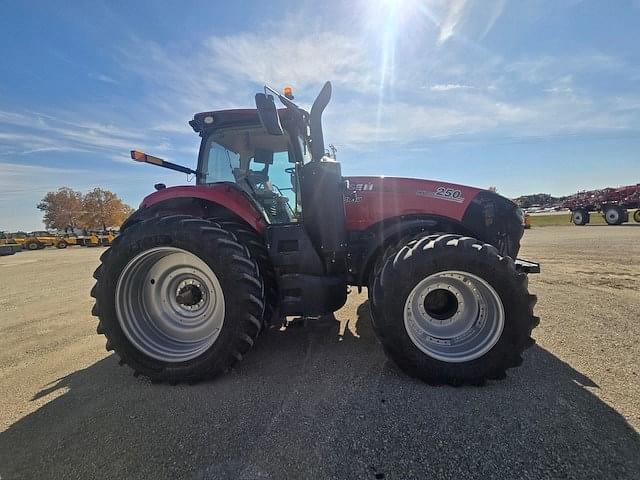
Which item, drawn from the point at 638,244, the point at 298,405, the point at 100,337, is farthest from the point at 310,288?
→ the point at 638,244

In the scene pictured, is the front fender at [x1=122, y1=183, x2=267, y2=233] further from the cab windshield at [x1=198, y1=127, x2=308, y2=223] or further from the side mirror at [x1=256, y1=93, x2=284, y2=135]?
the side mirror at [x1=256, y1=93, x2=284, y2=135]

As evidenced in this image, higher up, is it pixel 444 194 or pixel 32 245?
pixel 444 194

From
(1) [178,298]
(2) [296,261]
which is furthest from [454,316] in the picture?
(1) [178,298]

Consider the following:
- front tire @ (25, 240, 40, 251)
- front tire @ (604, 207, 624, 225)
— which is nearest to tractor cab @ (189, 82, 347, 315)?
front tire @ (604, 207, 624, 225)

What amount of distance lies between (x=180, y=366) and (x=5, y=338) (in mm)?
3000

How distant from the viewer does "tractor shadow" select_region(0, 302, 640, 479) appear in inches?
66.7

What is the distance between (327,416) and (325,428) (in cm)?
11

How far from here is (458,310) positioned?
2.65m

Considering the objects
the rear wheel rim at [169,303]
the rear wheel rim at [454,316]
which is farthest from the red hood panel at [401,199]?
the rear wheel rim at [169,303]

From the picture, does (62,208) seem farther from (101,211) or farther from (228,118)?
(228,118)

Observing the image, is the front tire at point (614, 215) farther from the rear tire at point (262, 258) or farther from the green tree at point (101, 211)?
the green tree at point (101, 211)

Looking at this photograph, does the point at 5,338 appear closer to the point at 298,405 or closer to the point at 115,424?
the point at 115,424

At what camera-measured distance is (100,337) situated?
12.6ft

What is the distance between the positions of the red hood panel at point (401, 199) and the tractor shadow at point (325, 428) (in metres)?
1.37
